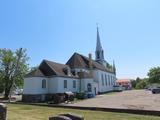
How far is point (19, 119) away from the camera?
12.2m

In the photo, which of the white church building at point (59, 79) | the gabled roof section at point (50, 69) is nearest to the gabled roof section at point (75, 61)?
the white church building at point (59, 79)

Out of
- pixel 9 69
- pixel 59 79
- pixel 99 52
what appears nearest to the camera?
pixel 59 79

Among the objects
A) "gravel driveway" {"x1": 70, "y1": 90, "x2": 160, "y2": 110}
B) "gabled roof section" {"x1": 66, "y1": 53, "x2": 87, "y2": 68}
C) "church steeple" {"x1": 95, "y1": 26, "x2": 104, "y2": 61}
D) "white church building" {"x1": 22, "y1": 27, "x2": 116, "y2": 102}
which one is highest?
"church steeple" {"x1": 95, "y1": 26, "x2": 104, "y2": 61}

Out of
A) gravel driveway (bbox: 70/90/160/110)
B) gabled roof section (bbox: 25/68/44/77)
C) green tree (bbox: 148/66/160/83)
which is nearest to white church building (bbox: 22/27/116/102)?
gabled roof section (bbox: 25/68/44/77)

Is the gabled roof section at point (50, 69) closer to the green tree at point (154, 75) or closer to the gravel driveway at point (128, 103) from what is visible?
the gravel driveway at point (128, 103)

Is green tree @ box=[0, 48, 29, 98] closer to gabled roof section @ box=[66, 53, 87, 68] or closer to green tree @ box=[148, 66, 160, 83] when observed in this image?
gabled roof section @ box=[66, 53, 87, 68]

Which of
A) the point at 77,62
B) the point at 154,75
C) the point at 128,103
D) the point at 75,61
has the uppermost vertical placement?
the point at 75,61

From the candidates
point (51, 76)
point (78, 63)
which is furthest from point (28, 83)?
point (78, 63)

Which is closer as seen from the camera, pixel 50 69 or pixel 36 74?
pixel 36 74

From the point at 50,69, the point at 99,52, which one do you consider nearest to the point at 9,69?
the point at 50,69

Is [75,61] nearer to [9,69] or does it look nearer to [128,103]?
[9,69]

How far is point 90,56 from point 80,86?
14022 mm

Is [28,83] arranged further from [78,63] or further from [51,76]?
[78,63]

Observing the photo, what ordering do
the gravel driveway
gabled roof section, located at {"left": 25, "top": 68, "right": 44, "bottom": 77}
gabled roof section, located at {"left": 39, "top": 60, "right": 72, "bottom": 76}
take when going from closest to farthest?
1. the gravel driveway
2. gabled roof section, located at {"left": 25, "top": 68, "right": 44, "bottom": 77}
3. gabled roof section, located at {"left": 39, "top": 60, "right": 72, "bottom": 76}
